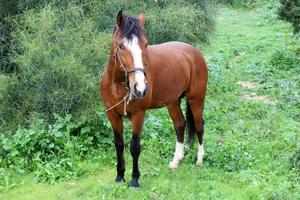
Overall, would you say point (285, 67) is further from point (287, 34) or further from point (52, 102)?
point (52, 102)

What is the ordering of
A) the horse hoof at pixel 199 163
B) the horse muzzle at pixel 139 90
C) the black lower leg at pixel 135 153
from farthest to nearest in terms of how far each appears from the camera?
the horse hoof at pixel 199 163
the black lower leg at pixel 135 153
the horse muzzle at pixel 139 90

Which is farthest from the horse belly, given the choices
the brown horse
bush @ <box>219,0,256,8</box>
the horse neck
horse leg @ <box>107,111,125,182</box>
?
bush @ <box>219,0,256,8</box>

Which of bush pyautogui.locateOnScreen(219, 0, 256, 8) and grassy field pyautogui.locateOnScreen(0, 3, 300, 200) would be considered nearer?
grassy field pyautogui.locateOnScreen(0, 3, 300, 200)

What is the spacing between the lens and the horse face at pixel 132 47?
4273mm

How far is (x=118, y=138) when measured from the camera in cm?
504

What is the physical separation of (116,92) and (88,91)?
1.43 meters

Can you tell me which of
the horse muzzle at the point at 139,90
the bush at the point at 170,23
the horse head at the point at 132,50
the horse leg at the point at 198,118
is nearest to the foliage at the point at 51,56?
the bush at the point at 170,23

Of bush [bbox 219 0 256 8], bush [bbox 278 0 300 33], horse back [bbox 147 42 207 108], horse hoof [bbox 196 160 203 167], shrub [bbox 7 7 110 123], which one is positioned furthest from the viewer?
bush [bbox 219 0 256 8]

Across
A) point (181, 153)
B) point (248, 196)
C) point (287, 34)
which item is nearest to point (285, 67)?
point (287, 34)

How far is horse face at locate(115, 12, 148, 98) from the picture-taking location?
168 inches

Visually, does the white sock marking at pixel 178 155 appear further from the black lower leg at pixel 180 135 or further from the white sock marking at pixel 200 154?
the white sock marking at pixel 200 154

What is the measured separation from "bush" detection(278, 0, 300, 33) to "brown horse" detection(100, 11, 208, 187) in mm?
4794

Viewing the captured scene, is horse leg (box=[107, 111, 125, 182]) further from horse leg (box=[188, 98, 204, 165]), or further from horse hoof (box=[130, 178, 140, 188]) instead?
horse leg (box=[188, 98, 204, 165])

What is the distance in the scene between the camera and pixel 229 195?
4809 millimetres
